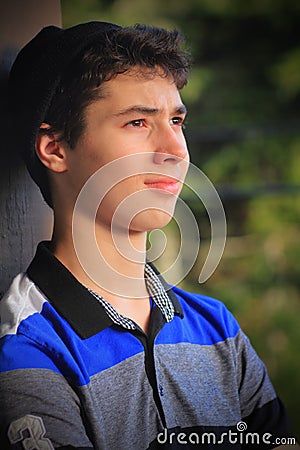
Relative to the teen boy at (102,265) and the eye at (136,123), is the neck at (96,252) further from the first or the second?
the eye at (136,123)

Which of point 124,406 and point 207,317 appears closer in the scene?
point 124,406

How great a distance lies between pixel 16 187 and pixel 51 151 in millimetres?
72

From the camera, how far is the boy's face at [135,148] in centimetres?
61

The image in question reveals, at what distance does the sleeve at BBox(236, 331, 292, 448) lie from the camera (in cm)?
71

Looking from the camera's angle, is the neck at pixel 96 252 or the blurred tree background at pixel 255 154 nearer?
the neck at pixel 96 252

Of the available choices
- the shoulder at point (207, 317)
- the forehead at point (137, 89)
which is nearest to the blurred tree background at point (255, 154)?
the shoulder at point (207, 317)

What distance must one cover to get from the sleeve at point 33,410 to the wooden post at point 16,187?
0.44 feet

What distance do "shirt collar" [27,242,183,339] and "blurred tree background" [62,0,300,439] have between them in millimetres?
381

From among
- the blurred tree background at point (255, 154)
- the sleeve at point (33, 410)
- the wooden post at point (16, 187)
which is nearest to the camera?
the sleeve at point (33, 410)

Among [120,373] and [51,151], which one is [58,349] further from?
[51,151]

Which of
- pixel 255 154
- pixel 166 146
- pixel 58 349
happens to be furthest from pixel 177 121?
pixel 255 154

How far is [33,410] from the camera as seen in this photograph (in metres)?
0.56

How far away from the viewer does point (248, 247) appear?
1080mm

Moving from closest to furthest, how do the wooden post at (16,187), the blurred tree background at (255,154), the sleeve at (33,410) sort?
the sleeve at (33,410), the wooden post at (16,187), the blurred tree background at (255,154)
